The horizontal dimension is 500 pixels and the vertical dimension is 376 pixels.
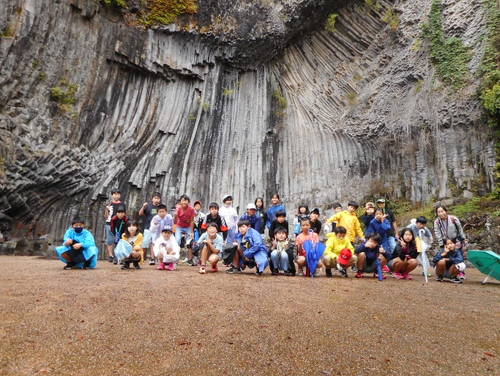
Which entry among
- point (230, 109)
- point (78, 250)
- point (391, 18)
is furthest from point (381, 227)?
point (391, 18)

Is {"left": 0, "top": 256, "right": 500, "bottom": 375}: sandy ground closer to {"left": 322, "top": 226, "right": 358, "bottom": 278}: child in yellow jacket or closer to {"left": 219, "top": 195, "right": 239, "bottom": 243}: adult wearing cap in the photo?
{"left": 322, "top": 226, "right": 358, "bottom": 278}: child in yellow jacket

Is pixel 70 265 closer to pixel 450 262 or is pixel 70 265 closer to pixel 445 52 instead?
pixel 450 262

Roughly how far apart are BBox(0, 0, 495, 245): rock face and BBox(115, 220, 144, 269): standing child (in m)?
6.62

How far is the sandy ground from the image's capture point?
308 centimetres

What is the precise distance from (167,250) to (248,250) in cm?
163

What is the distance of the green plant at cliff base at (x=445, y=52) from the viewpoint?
47.1ft

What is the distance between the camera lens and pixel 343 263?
296 inches

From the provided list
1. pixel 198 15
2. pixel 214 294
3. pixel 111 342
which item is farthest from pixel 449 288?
pixel 198 15

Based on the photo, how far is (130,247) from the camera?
7.53 m

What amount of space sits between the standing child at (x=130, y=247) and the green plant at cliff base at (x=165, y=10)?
40.3ft

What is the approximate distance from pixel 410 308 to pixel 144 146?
559 inches

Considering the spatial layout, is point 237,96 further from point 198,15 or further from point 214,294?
point 214,294

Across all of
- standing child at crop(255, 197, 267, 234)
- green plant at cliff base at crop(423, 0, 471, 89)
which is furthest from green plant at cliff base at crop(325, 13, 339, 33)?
standing child at crop(255, 197, 267, 234)

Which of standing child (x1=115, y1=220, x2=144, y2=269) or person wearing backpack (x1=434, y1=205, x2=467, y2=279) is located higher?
person wearing backpack (x1=434, y1=205, x2=467, y2=279)
